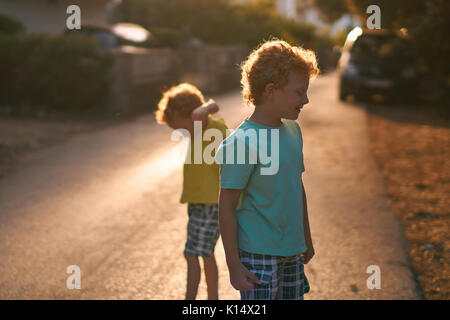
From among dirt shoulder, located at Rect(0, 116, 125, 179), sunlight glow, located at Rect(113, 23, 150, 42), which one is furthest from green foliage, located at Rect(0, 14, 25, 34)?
dirt shoulder, located at Rect(0, 116, 125, 179)

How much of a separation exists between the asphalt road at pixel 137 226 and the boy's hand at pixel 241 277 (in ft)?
5.33

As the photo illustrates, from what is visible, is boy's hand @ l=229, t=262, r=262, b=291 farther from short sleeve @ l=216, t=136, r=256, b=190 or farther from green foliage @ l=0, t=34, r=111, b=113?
green foliage @ l=0, t=34, r=111, b=113

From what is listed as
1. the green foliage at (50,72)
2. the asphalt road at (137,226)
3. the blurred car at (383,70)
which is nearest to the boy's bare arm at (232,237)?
the asphalt road at (137,226)

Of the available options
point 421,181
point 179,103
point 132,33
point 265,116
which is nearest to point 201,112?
point 179,103

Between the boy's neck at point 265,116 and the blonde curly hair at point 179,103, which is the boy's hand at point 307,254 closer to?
the boy's neck at point 265,116

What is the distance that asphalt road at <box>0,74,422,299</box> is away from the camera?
426 cm

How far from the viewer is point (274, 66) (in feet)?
7.91

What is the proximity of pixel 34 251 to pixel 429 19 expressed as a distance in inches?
449

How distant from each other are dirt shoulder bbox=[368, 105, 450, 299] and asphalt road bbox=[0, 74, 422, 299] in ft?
0.44

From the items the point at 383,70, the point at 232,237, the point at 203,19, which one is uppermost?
the point at 203,19

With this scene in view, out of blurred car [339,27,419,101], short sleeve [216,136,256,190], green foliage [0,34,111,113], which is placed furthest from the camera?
blurred car [339,27,419,101]

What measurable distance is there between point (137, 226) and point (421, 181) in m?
3.86

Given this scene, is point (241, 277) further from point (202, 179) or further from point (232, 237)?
point (202, 179)
